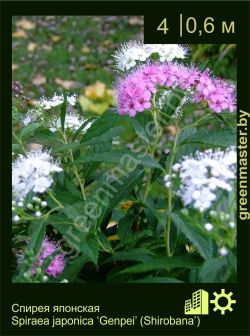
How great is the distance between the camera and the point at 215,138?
1.44 meters

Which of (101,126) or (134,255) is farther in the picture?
(101,126)

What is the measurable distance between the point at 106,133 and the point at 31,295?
40 cm

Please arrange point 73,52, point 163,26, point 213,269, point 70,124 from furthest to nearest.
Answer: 1. point 73,52
2. point 70,124
3. point 163,26
4. point 213,269

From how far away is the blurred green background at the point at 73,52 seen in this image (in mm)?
3809

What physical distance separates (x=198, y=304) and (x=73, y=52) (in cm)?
313

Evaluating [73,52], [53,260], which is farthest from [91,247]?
[73,52]

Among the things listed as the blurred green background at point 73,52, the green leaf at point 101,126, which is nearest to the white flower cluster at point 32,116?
the green leaf at point 101,126

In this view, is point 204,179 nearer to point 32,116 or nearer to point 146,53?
point 146,53

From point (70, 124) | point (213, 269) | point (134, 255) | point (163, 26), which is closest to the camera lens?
point (213, 269)

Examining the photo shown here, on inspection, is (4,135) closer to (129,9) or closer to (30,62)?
(129,9)

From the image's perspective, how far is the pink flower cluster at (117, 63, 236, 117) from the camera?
1.44 metres

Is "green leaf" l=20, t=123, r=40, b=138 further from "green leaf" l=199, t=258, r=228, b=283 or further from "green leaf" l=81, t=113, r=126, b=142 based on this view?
"green leaf" l=199, t=258, r=228, b=283

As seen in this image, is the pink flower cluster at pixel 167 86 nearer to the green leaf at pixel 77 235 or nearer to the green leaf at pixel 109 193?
the green leaf at pixel 109 193

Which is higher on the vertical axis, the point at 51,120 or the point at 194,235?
the point at 51,120
